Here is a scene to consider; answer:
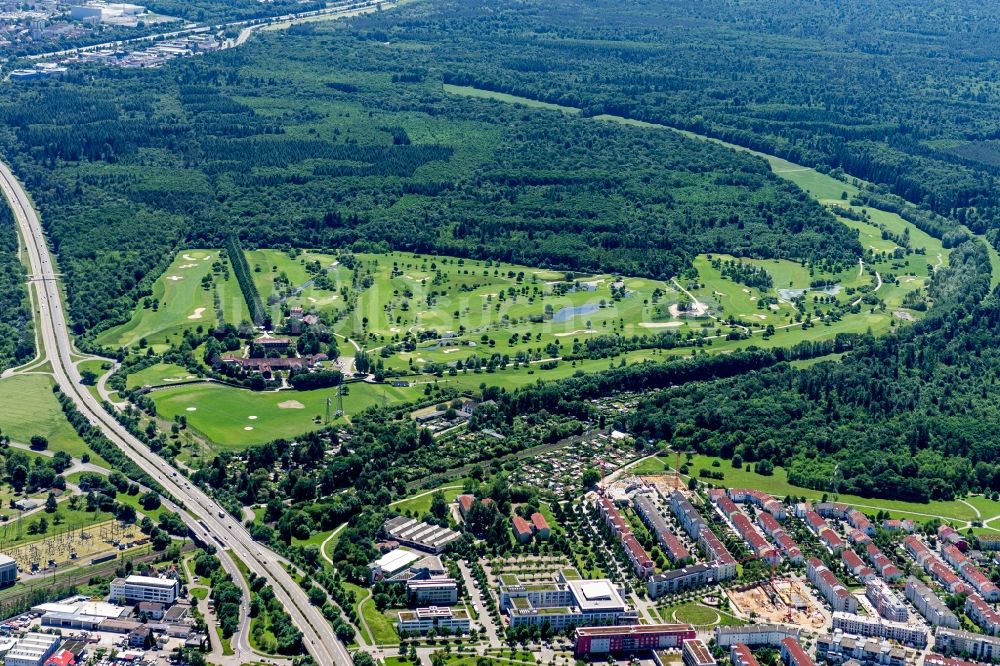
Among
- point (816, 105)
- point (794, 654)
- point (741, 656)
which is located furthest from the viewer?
point (816, 105)

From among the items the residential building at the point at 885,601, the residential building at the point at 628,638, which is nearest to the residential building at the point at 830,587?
the residential building at the point at 885,601

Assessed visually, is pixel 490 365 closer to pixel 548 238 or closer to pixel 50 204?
pixel 548 238

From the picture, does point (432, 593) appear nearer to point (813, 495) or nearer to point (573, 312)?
point (813, 495)

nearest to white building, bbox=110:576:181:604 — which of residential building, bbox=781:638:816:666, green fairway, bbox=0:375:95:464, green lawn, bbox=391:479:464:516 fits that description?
green lawn, bbox=391:479:464:516

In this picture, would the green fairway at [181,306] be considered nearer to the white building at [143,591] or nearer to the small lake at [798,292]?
the white building at [143,591]

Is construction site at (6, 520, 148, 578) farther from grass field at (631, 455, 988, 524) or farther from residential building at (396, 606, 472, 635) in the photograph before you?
grass field at (631, 455, 988, 524)

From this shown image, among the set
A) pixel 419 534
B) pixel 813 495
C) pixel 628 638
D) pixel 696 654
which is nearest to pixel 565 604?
pixel 628 638
